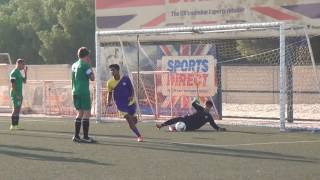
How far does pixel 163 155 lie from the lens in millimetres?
12047

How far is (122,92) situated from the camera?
14484mm

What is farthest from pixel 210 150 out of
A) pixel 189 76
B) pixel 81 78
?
pixel 189 76

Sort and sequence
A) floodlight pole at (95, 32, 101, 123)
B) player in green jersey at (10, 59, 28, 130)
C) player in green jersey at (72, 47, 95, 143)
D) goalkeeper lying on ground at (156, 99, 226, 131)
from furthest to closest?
floodlight pole at (95, 32, 101, 123)
player in green jersey at (10, 59, 28, 130)
goalkeeper lying on ground at (156, 99, 226, 131)
player in green jersey at (72, 47, 95, 143)

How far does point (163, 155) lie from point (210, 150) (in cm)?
114

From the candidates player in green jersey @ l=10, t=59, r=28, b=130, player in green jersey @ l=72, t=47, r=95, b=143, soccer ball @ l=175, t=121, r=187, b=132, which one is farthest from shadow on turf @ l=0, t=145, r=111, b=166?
soccer ball @ l=175, t=121, r=187, b=132

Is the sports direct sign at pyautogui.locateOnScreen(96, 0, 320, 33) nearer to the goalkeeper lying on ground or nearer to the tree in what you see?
the goalkeeper lying on ground

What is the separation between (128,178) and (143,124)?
10299 millimetres

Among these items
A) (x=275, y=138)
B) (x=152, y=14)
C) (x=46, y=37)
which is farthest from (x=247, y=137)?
(x=46, y=37)

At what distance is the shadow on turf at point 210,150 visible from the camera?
1159cm

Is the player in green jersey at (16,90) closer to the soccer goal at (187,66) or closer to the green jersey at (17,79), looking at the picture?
the green jersey at (17,79)

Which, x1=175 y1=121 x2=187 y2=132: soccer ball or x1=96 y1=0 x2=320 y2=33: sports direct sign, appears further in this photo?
x1=96 y1=0 x2=320 y2=33: sports direct sign

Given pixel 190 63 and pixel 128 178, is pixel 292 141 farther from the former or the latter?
pixel 190 63

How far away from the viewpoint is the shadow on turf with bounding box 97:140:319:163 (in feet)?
38.0

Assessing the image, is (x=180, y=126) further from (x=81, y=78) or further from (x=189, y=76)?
(x=189, y=76)
